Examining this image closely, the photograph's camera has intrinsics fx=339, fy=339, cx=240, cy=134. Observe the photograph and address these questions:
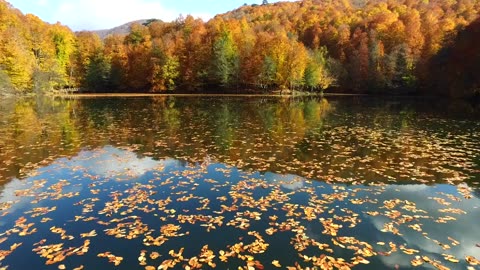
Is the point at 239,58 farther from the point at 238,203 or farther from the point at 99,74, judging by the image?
the point at 238,203

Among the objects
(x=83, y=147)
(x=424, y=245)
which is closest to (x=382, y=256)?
(x=424, y=245)

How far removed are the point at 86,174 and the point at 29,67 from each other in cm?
6405

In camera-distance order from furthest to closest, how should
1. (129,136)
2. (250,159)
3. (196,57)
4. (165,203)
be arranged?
1. (196,57)
2. (129,136)
3. (250,159)
4. (165,203)

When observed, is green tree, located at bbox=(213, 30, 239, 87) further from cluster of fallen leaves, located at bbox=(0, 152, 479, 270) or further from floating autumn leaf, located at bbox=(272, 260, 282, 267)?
floating autumn leaf, located at bbox=(272, 260, 282, 267)

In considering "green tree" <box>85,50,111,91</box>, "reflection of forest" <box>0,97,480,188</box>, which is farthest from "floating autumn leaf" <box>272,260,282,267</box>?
"green tree" <box>85,50,111,91</box>

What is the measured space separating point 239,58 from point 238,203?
73.9 metres

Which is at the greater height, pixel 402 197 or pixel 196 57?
pixel 196 57

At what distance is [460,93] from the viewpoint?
55.9 m

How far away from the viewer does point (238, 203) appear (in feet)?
32.3

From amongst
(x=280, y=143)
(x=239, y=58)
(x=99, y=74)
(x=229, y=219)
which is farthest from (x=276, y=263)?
(x=99, y=74)

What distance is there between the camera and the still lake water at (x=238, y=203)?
699 centimetres

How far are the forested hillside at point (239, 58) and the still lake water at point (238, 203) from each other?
50931mm

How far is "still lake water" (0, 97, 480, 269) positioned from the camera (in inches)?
275

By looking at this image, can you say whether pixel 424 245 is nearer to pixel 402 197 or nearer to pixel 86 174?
pixel 402 197
